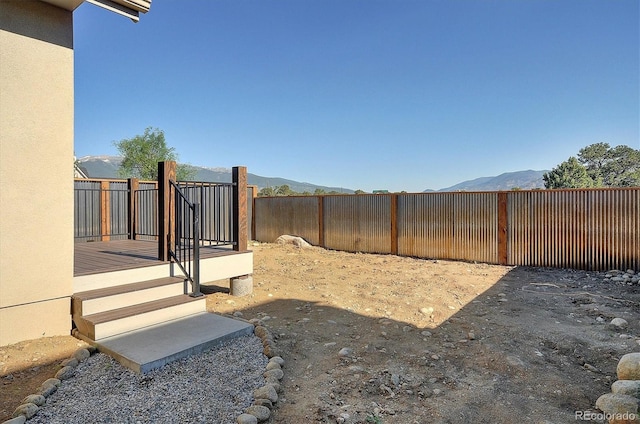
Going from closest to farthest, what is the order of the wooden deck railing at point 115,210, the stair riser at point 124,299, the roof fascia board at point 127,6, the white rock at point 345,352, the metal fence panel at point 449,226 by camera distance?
the white rock at point 345,352, the stair riser at point 124,299, the roof fascia board at point 127,6, the wooden deck railing at point 115,210, the metal fence panel at point 449,226

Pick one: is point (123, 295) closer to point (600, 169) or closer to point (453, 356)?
point (453, 356)

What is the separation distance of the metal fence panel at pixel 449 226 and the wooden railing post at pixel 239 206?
14.6 ft

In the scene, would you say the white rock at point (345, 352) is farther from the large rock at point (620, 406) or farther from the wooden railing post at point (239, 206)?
the wooden railing post at point (239, 206)

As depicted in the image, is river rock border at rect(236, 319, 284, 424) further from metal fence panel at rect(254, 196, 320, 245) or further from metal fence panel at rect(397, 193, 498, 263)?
metal fence panel at rect(254, 196, 320, 245)

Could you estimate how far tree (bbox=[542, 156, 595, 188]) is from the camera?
26575 millimetres

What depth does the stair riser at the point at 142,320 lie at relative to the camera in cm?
268

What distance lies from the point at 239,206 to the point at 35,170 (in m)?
2.12

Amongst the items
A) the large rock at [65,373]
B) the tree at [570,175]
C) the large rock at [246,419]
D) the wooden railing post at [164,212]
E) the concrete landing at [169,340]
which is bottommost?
the large rock at [246,419]

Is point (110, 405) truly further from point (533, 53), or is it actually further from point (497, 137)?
point (497, 137)

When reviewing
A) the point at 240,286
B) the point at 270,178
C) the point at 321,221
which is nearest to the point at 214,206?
the point at 240,286

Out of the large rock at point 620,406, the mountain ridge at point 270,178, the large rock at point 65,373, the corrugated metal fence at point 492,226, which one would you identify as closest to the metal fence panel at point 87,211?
the corrugated metal fence at point 492,226

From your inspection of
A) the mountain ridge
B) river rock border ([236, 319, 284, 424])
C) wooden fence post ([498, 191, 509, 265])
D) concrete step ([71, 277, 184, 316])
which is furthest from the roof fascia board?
the mountain ridge

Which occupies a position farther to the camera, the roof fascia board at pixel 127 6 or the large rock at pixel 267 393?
the roof fascia board at pixel 127 6

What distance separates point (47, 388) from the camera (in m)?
2.02
